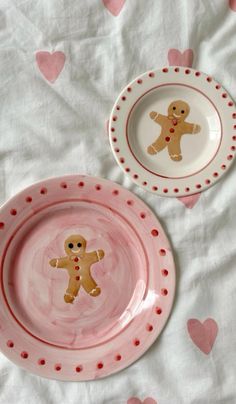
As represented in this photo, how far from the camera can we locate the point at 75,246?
28.6 inches

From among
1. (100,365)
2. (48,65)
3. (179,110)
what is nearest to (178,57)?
(179,110)

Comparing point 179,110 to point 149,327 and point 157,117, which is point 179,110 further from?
point 149,327

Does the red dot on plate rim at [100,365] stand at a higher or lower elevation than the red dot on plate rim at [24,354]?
lower

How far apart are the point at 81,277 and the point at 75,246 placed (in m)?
0.05

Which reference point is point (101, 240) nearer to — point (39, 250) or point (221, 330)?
point (39, 250)

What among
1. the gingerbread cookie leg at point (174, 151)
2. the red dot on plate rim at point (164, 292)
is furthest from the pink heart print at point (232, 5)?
the red dot on plate rim at point (164, 292)

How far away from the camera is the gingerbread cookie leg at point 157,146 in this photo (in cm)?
77

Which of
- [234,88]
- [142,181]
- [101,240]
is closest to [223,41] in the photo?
[234,88]

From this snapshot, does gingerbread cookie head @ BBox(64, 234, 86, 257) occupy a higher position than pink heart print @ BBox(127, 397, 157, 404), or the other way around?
gingerbread cookie head @ BBox(64, 234, 86, 257)

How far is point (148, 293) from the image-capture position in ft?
2.38

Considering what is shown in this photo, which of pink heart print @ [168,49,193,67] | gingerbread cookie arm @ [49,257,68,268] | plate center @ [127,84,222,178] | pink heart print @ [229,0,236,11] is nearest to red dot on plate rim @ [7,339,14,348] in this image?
gingerbread cookie arm @ [49,257,68,268]

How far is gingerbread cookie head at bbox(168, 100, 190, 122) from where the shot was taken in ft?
2.55

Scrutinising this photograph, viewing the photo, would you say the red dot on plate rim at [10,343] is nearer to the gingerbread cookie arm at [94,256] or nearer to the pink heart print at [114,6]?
the gingerbread cookie arm at [94,256]

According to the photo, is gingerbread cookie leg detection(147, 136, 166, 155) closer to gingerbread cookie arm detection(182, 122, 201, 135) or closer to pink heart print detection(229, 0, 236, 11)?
gingerbread cookie arm detection(182, 122, 201, 135)
